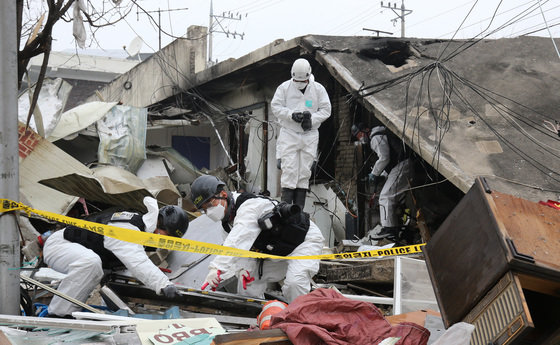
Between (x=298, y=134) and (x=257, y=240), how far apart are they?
3.11 m

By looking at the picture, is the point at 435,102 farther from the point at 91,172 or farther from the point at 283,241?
the point at 91,172

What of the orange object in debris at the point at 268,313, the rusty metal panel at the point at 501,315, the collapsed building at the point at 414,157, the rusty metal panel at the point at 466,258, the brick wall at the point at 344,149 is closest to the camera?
the rusty metal panel at the point at 501,315

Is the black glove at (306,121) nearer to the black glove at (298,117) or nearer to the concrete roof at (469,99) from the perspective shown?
the black glove at (298,117)

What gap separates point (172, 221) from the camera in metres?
4.88

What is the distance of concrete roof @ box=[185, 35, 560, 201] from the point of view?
6.54 metres

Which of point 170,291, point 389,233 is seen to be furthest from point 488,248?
point 389,233

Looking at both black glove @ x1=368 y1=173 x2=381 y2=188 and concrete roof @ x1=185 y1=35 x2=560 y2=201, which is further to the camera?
black glove @ x1=368 y1=173 x2=381 y2=188

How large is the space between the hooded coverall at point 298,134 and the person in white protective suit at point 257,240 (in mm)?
2646

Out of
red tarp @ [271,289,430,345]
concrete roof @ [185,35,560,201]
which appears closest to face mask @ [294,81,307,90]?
concrete roof @ [185,35,560,201]

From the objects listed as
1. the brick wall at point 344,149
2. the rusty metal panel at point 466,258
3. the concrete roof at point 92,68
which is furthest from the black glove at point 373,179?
the concrete roof at point 92,68

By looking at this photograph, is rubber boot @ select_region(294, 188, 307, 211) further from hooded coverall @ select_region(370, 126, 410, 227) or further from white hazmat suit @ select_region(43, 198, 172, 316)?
white hazmat suit @ select_region(43, 198, 172, 316)

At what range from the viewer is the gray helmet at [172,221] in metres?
4.88

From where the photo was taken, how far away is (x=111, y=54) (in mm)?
35344

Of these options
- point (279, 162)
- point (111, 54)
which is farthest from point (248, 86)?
point (111, 54)
